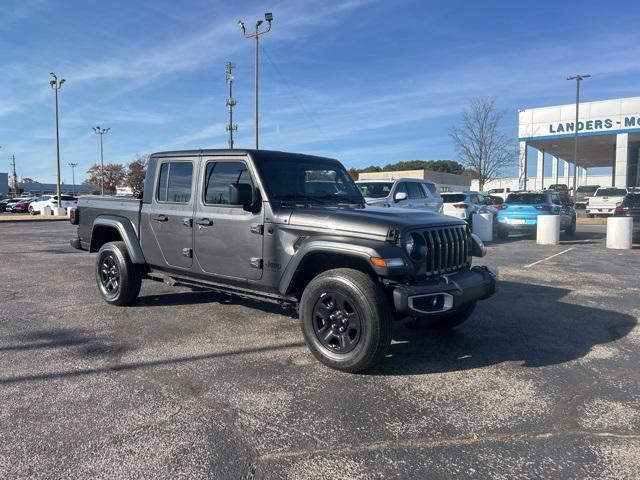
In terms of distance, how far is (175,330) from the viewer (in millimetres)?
5508

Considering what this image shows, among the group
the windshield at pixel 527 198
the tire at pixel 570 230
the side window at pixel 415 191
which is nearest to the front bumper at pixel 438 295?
the side window at pixel 415 191

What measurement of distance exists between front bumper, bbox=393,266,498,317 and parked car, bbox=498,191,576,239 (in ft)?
40.0

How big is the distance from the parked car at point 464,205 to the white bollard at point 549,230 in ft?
7.15

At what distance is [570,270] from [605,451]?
7.40 meters

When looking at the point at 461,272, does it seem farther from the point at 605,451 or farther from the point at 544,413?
the point at 605,451

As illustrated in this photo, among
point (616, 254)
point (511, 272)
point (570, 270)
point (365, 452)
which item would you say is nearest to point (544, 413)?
point (365, 452)

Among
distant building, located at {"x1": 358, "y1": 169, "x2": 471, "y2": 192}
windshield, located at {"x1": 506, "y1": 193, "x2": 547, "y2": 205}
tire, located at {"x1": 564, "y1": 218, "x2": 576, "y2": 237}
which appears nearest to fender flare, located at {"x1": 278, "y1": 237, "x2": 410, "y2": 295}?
windshield, located at {"x1": 506, "y1": 193, "x2": 547, "y2": 205}

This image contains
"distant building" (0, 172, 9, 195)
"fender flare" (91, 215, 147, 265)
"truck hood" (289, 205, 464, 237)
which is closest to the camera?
"truck hood" (289, 205, 464, 237)

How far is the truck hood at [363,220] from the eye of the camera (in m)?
4.24

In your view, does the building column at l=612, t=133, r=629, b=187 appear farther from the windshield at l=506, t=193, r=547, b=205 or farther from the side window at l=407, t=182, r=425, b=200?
the side window at l=407, t=182, r=425, b=200

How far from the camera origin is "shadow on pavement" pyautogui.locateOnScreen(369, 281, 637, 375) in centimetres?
458

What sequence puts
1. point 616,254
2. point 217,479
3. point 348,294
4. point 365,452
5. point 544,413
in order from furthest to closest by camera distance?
point 616,254 < point 348,294 < point 544,413 < point 365,452 < point 217,479

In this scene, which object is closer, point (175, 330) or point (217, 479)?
point (217, 479)

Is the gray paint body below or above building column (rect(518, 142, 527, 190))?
below
